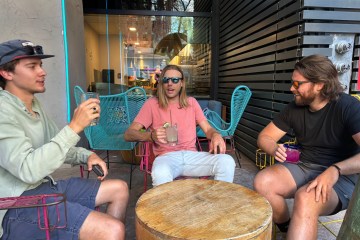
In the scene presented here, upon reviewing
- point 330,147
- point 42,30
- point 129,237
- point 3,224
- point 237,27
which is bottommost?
point 129,237

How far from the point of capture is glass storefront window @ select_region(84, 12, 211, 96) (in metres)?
6.14

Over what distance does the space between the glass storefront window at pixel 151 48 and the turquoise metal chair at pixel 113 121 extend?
2385 millimetres

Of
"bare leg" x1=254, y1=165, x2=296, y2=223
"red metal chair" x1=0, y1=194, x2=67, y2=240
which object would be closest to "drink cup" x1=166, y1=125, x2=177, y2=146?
"bare leg" x1=254, y1=165, x2=296, y2=223

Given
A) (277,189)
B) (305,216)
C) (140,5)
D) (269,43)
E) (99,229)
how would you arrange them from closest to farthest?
(99,229)
(305,216)
(277,189)
(269,43)
(140,5)

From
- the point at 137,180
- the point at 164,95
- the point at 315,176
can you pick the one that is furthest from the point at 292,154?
the point at 137,180

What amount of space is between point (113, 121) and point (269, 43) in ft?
7.39

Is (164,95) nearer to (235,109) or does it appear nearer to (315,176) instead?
(315,176)

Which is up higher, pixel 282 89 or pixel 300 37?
pixel 300 37

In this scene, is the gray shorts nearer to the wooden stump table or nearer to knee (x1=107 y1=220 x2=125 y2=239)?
the wooden stump table

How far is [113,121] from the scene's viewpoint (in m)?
3.27

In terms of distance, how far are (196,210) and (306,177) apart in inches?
40.5

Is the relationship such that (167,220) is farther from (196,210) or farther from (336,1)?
(336,1)

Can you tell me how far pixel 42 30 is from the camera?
3521mm

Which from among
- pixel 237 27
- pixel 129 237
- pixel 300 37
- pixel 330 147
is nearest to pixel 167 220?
pixel 129 237
